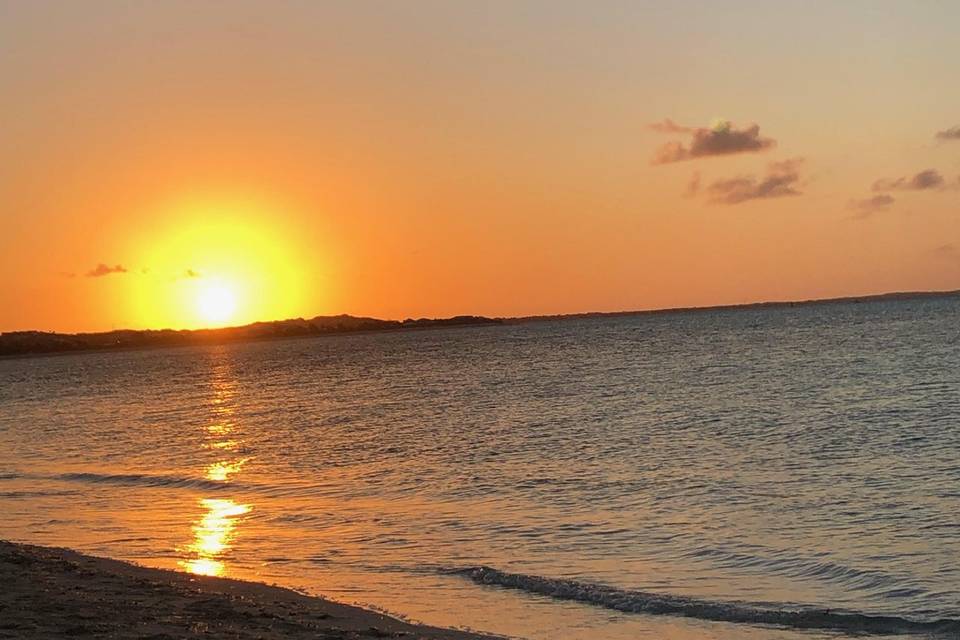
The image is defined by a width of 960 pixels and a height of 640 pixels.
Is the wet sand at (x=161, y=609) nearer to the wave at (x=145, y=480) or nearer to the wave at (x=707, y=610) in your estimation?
the wave at (x=707, y=610)

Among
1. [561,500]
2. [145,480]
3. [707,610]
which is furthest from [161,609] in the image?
[145,480]

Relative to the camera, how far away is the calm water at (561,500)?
46.7 ft

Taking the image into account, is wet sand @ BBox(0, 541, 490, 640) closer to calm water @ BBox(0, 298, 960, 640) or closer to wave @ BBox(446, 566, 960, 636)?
calm water @ BBox(0, 298, 960, 640)

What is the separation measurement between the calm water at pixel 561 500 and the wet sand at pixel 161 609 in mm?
980

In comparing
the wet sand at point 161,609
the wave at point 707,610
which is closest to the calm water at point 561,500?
the wave at point 707,610

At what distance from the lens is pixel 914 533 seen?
16.8 meters

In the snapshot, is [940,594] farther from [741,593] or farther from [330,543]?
[330,543]

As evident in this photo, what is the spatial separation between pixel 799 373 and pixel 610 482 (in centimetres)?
3462

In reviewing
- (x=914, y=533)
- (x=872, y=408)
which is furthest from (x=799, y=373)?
(x=914, y=533)

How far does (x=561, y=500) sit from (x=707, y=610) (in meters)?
8.69

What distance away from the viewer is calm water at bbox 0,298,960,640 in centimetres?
1423

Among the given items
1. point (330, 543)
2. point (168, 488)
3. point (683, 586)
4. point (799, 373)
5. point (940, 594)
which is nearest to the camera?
point (940, 594)

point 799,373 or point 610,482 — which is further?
point 799,373

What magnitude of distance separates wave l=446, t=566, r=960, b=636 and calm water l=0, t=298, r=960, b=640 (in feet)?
0.14
